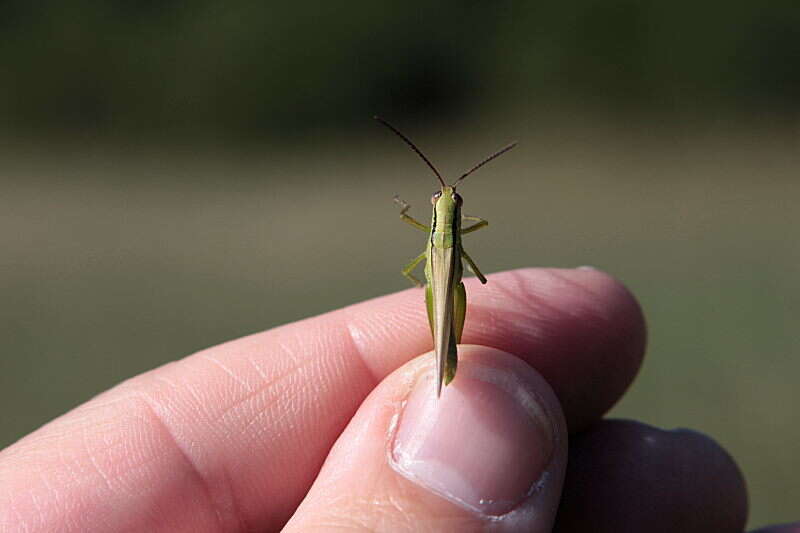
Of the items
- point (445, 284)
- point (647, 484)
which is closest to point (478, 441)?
point (445, 284)

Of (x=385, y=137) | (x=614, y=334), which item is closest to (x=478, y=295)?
(x=614, y=334)

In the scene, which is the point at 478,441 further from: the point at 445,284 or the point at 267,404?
the point at 267,404

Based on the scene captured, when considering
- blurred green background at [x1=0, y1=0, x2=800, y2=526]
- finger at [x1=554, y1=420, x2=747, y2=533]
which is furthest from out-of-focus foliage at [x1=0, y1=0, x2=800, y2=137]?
finger at [x1=554, y1=420, x2=747, y2=533]

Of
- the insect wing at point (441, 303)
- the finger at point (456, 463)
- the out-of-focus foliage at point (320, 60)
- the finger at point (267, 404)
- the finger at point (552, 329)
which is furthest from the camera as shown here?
the out-of-focus foliage at point (320, 60)

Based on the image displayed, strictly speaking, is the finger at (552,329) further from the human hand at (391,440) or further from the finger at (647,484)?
the finger at (647,484)

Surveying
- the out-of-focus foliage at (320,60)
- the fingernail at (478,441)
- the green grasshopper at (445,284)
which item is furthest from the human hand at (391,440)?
the out-of-focus foliage at (320,60)
